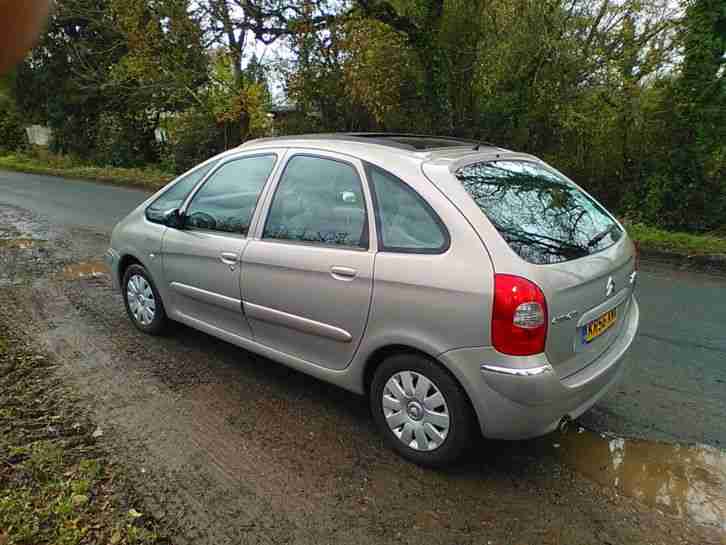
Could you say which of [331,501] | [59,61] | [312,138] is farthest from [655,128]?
[59,61]

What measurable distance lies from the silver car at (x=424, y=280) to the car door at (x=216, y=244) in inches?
0.6

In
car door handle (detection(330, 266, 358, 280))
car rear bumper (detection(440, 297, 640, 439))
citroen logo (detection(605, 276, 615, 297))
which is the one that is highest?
car door handle (detection(330, 266, 358, 280))

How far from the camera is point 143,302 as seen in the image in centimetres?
446

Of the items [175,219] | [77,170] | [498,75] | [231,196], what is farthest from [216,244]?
[77,170]

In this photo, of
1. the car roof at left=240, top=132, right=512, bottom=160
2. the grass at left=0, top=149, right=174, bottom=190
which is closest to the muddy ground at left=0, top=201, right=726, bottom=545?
the car roof at left=240, top=132, right=512, bottom=160

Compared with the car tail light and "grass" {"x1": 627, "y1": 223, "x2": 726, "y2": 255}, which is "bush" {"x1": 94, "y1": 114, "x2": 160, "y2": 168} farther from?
the car tail light

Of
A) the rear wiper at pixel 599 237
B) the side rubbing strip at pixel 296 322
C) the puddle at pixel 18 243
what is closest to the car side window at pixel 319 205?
the side rubbing strip at pixel 296 322

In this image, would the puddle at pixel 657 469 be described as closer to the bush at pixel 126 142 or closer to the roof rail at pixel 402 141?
the roof rail at pixel 402 141

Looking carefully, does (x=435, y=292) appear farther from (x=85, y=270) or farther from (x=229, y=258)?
(x=85, y=270)

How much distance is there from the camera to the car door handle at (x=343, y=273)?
287 centimetres

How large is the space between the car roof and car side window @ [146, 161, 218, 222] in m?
0.51

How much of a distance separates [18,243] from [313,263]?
6864mm

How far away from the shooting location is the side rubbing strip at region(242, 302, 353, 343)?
301cm

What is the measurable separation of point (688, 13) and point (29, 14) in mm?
9996
